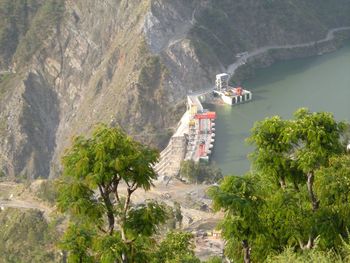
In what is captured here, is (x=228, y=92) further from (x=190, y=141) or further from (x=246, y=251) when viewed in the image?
(x=246, y=251)

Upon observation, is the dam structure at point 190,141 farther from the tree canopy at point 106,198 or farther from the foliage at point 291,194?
the tree canopy at point 106,198

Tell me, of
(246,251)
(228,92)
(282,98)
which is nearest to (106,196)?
(246,251)

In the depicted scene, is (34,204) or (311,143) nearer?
(311,143)

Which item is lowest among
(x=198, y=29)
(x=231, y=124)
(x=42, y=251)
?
(x=42, y=251)

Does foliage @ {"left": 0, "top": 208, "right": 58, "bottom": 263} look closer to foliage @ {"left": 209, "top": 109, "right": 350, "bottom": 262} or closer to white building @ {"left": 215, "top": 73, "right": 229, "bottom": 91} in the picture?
foliage @ {"left": 209, "top": 109, "right": 350, "bottom": 262}

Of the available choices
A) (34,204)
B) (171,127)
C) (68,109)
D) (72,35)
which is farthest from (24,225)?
(72,35)

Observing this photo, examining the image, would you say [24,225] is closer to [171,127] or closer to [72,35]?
[171,127]
